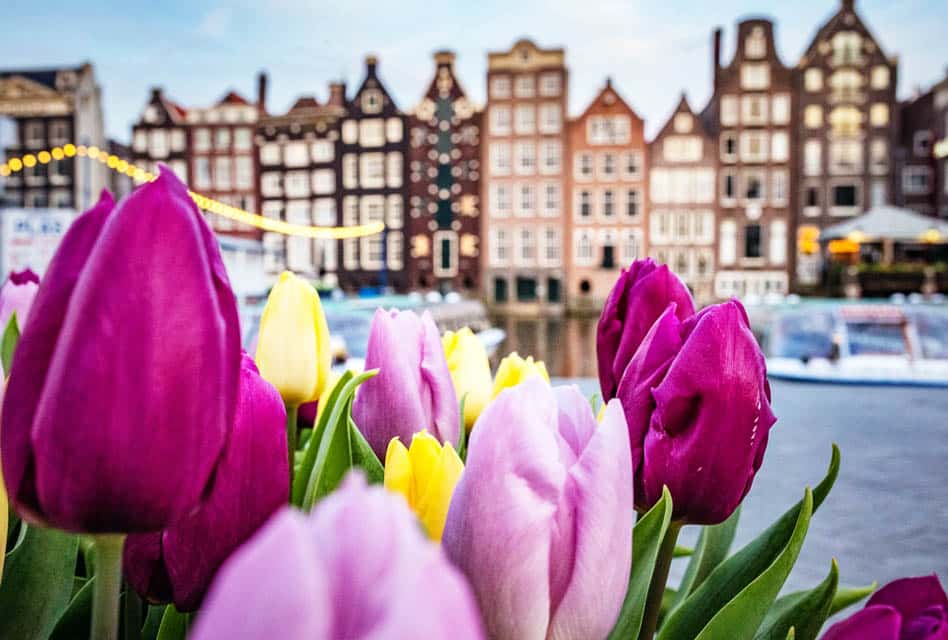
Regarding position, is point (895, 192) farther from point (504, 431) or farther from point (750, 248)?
point (504, 431)

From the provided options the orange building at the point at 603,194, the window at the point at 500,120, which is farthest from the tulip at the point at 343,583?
the window at the point at 500,120

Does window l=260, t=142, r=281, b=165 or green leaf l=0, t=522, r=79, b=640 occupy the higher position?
window l=260, t=142, r=281, b=165

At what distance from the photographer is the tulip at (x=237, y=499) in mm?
276

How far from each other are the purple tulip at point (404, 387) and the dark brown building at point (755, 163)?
81.6 ft

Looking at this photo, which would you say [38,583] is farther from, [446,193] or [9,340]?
[446,193]

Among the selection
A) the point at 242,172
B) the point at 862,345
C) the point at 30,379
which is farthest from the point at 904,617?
the point at 242,172

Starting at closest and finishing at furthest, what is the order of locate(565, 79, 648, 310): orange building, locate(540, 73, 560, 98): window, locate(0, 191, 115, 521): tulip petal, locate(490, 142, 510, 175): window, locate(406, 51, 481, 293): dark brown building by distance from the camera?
locate(0, 191, 115, 521): tulip petal, locate(565, 79, 648, 310): orange building, locate(540, 73, 560, 98): window, locate(490, 142, 510, 175): window, locate(406, 51, 481, 293): dark brown building

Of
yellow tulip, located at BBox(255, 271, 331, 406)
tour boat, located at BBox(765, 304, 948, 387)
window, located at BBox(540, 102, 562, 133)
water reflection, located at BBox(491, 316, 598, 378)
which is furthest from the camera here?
window, located at BBox(540, 102, 562, 133)

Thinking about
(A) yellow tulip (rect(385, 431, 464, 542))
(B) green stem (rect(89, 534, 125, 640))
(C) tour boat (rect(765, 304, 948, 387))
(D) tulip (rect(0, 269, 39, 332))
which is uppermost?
(D) tulip (rect(0, 269, 39, 332))

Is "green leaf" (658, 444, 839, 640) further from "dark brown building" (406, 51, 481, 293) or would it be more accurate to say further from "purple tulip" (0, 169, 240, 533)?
"dark brown building" (406, 51, 481, 293)

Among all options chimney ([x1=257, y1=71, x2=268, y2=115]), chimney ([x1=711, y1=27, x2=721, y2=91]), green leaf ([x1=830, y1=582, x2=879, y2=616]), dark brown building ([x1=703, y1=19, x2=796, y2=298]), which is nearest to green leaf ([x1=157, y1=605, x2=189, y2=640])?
green leaf ([x1=830, y1=582, x2=879, y2=616])

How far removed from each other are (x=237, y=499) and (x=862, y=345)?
7.73 meters

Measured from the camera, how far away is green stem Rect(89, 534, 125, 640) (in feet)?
0.78

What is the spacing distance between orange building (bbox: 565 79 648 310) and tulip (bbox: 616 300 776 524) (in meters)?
24.4
